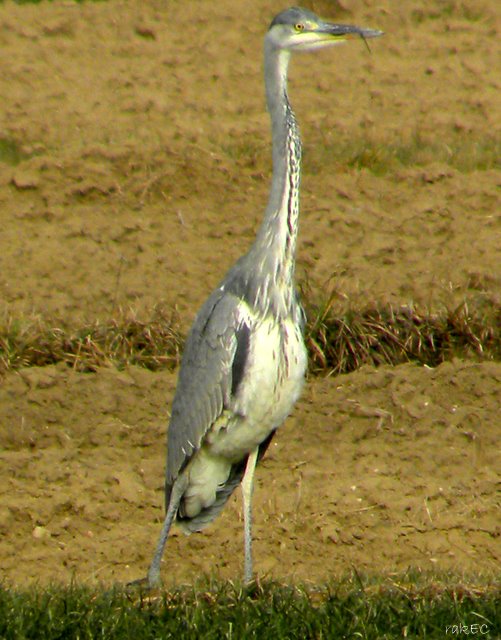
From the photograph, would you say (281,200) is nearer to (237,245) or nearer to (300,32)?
(300,32)

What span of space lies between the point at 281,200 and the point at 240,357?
2.48 ft

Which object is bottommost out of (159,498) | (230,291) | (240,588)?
(159,498)

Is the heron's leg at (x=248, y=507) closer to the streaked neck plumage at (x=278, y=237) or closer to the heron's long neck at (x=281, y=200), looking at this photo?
the streaked neck plumage at (x=278, y=237)

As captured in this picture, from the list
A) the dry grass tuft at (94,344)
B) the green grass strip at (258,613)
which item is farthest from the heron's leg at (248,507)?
the dry grass tuft at (94,344)

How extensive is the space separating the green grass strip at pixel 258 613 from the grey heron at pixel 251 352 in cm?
66

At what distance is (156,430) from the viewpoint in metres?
8.41

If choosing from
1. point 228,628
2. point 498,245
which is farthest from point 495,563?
point 498,245

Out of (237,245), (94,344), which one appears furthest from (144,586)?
(237,245)

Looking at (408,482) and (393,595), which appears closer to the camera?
(393,595)

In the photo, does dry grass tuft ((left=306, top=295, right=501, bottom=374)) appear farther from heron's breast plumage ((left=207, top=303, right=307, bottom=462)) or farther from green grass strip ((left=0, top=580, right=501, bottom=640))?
green grass strip ((left=0, top=580, right=501, bottom=640))

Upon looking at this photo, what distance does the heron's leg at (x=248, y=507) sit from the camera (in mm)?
6266

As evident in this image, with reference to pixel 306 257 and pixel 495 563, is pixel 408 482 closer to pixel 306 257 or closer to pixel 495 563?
pixel 495 563

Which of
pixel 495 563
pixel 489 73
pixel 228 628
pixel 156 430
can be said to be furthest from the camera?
pixel 489 73

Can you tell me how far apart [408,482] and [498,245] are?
9.22ft
